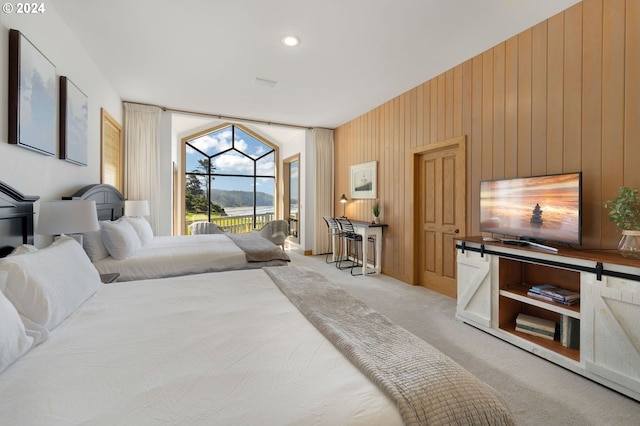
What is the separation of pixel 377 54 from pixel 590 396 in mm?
3331

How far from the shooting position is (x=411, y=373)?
976 millimetres

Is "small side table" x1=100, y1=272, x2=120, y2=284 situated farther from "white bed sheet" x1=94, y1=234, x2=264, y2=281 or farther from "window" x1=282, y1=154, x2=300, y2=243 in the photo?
"window" x1=282, y1=154, x2=300, y2=243

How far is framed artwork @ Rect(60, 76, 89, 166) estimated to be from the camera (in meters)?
2.43

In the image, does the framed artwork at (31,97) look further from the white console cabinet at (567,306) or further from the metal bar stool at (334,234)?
the metal bar stool at (334,234)

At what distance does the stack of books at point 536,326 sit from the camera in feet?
7.58

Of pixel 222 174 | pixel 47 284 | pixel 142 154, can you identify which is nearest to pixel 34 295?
pixel 47 284

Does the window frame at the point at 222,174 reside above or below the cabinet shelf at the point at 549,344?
above

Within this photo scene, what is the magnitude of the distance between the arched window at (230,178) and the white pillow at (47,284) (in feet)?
18.4

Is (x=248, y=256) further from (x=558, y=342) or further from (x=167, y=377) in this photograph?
(x=558, y=342)

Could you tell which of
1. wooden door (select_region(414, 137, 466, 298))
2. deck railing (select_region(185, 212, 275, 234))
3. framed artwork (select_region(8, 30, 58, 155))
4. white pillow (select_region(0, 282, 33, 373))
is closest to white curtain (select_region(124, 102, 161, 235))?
framed artwork (select_region(8, 30, 58, 155))

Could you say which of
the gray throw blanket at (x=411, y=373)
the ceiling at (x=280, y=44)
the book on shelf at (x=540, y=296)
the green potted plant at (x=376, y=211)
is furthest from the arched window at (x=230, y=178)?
the gray throw blanket at (x=411, y=373)

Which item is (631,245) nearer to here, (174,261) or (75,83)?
(174,261)

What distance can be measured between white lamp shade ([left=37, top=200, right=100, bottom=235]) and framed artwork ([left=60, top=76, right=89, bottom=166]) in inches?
29.6

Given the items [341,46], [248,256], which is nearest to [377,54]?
[341,46]
